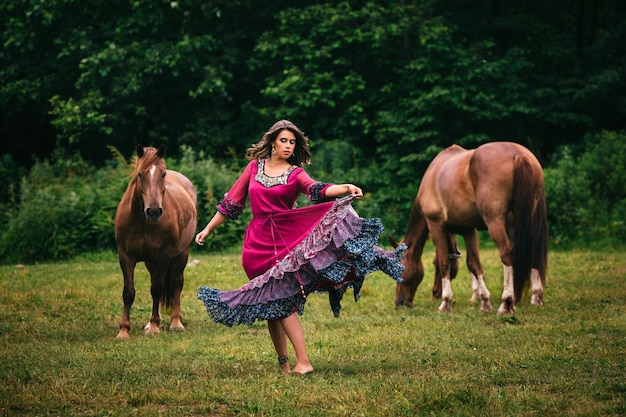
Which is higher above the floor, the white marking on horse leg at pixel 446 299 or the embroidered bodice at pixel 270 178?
the embroidered bodice at pixel 270 178

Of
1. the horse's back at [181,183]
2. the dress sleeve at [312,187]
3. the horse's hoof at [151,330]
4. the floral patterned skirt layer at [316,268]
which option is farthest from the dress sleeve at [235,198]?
the horse's back at [181,183]

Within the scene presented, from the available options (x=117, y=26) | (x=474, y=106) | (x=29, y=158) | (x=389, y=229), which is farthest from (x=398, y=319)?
(x=29, y=158)

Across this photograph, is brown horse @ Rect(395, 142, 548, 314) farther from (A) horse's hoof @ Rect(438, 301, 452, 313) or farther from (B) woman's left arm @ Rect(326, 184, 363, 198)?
(B) woman's left arm @ Rect(326, 184, 363, 198)

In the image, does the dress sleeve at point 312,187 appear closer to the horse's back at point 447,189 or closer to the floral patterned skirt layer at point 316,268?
the floral patterned skirt layer at point 316,268

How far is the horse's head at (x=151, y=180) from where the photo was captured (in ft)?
27.8

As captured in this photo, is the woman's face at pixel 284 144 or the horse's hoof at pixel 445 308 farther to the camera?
the horse's hoof at pixel 445 308

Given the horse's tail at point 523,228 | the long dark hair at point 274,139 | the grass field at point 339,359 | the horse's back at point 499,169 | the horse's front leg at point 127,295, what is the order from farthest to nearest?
1. the horse's back at point 499,169
2. the horse's tail at point 523,228
3. the horse's front leg at point 127,295
4. the long dark hair at point 274,139
5. the grass field at point 339,359

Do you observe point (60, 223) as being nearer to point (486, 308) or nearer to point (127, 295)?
point (127, 295)

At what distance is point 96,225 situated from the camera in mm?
17625

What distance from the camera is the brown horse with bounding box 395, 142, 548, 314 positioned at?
32.5 ft

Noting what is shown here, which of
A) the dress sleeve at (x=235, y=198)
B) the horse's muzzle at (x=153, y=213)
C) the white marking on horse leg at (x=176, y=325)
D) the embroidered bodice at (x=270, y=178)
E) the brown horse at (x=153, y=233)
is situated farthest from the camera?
the white marking on horse leg at (x=176, y=325)

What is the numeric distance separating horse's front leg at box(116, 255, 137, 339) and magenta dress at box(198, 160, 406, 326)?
2.72m

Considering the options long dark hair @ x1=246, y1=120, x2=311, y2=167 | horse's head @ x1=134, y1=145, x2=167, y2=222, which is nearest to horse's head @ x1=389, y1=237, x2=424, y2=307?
horse's head @ x1=134, y1=145, x2=167, y2=222

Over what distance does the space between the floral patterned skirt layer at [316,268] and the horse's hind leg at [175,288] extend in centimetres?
327
